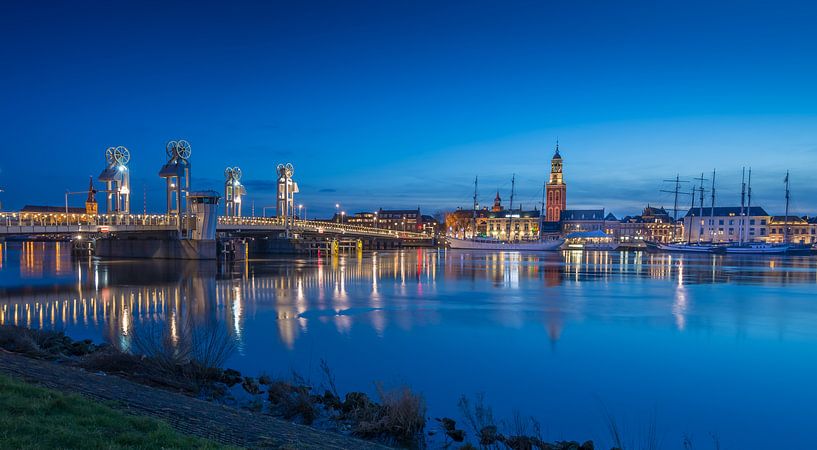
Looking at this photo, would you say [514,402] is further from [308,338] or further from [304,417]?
[308,338]

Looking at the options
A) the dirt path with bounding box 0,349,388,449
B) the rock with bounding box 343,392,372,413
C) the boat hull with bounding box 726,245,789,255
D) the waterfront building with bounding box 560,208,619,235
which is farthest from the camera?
the waterfront building with bounding box 560,208,619,235

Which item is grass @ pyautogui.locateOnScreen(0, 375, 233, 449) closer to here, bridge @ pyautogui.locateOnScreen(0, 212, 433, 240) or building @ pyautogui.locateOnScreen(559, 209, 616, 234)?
bridge @ pyautogui.locateOnScreen(0, 212, 433, 240)

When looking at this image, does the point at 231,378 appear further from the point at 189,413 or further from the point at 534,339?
the point at 534,339

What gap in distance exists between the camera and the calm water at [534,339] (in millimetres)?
13477

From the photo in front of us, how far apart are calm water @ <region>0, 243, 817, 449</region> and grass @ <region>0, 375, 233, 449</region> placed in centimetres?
674

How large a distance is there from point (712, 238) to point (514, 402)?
169293mm

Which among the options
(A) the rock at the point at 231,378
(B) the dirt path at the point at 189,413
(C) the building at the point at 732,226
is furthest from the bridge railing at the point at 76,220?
(C) the building at the point at 732,226

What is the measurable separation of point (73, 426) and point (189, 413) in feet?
7.47

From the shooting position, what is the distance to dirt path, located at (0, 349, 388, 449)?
8719 millimetres

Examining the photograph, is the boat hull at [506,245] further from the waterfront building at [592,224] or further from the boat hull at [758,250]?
the waterfront building at [592,224]

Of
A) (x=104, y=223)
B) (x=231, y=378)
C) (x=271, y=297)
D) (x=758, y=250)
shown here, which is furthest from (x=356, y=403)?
(x=758, y=250)

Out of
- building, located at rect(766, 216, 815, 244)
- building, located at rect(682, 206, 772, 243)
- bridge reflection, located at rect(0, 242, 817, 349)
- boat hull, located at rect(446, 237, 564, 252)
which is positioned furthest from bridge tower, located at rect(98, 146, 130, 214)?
building, located at rect(766, 216, 815, 244)

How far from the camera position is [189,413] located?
9750 millimetres

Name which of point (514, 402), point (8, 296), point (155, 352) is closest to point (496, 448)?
point (514, 402)
